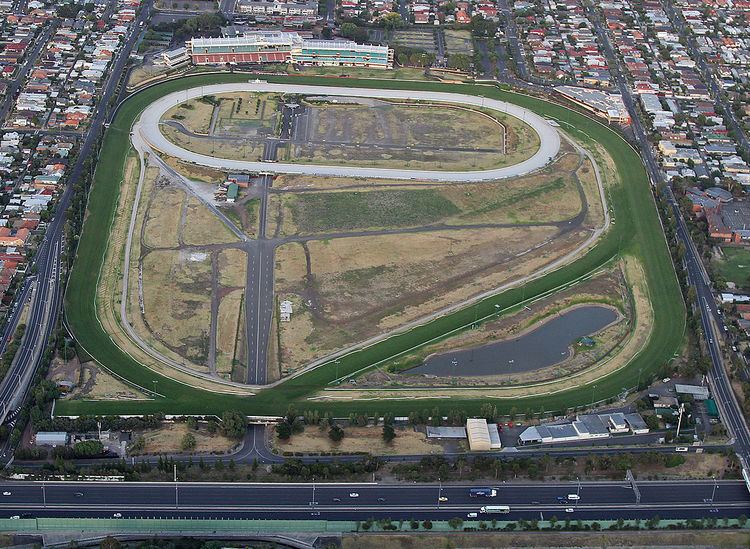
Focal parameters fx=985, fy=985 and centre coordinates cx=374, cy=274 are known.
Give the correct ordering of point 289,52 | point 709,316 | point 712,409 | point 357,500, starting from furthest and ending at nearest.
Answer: point 289,52, point 709,316, point 712,409, point 357,500

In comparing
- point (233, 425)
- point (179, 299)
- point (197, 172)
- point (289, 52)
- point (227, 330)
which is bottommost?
point (289, 52)

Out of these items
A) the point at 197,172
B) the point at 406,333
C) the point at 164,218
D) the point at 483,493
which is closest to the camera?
the point at 483,493

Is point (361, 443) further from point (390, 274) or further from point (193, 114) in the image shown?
point (193, 114)

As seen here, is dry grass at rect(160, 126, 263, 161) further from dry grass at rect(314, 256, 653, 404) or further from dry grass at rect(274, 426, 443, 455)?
dry grass at rect(274, 426, 443, 455)

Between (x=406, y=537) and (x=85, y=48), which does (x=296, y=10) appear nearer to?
(x=85, y=48)

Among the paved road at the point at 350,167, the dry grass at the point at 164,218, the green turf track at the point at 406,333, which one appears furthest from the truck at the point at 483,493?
the paved road at the point at 350,167

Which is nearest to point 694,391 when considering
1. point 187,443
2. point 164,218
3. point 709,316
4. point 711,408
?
point 711,408
